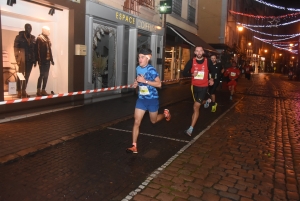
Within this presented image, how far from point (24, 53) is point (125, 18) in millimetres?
4440

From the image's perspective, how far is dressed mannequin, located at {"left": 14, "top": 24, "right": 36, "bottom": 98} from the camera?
8172mm

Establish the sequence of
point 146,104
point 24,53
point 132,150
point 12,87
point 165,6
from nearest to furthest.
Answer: point 146,104
point 132,150
point 12,87
point 24,53
point 165,6

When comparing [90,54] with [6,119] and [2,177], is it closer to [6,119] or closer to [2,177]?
[6,119]

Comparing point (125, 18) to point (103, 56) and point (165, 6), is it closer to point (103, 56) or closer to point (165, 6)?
point (103, 56)

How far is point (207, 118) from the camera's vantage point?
8469 mm

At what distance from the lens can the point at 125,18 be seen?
11375 mm

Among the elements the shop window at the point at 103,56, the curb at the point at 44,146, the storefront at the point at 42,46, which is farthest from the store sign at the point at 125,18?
the curb at the point at 44,146


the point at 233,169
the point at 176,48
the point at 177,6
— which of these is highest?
the point at 177,6

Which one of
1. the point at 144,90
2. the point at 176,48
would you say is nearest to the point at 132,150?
the point at 144,90

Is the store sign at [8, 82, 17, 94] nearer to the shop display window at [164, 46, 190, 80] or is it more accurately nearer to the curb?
the curb

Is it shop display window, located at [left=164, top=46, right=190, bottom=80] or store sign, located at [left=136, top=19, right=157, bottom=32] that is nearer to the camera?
store sign, located at [left=136, top=19, right=157, bottom=32]

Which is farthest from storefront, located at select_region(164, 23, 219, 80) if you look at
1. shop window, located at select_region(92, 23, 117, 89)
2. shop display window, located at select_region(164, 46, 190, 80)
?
shop window, located at select_region(92, 23, 117, 89)

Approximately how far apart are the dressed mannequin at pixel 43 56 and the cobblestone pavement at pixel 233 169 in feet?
17.1

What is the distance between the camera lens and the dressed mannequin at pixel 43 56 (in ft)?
28.1
